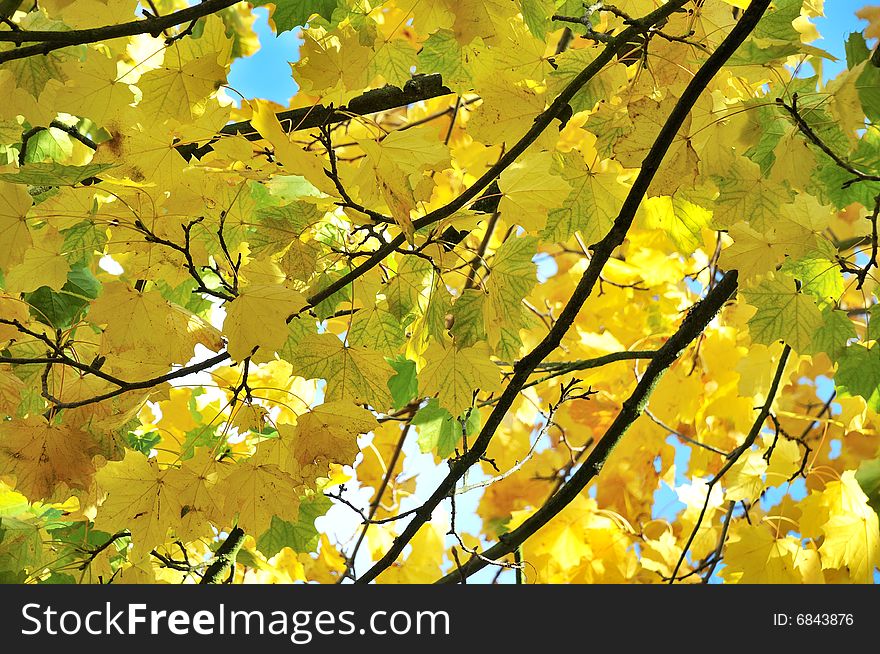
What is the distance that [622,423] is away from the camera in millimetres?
1727

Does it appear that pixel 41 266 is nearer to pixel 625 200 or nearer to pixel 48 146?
pixel 48 146

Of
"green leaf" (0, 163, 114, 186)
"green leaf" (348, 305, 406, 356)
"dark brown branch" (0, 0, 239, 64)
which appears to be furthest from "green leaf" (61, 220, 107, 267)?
"green leaf" (348, 305, 406, 356)

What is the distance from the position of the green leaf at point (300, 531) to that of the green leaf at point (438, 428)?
0.88ft

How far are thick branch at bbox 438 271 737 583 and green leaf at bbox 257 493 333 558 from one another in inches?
12.2

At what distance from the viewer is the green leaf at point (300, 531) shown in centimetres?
172

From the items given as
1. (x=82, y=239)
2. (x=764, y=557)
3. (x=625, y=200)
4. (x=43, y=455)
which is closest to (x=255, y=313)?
(x=82, y=239)

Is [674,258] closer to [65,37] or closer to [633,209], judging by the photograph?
[633,209]

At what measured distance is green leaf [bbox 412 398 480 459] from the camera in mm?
1890

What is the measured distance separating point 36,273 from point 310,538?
79cm

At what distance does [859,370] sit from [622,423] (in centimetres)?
46

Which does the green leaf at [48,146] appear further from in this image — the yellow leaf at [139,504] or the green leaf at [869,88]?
the green leaf at [869,88]

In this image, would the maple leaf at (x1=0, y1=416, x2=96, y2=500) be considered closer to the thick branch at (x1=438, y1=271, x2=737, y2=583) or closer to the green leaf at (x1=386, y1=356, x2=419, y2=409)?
the green leaf at (x1=386, y1=356, x2=419, y2=409)

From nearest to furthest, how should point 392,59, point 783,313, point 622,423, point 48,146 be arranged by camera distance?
1. point 392,59
2. point 783,313
3. point 622,423
4. point 48,146

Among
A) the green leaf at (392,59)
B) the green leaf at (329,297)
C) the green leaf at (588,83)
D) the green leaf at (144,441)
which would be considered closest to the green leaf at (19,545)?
the green leaf at (144,441)
